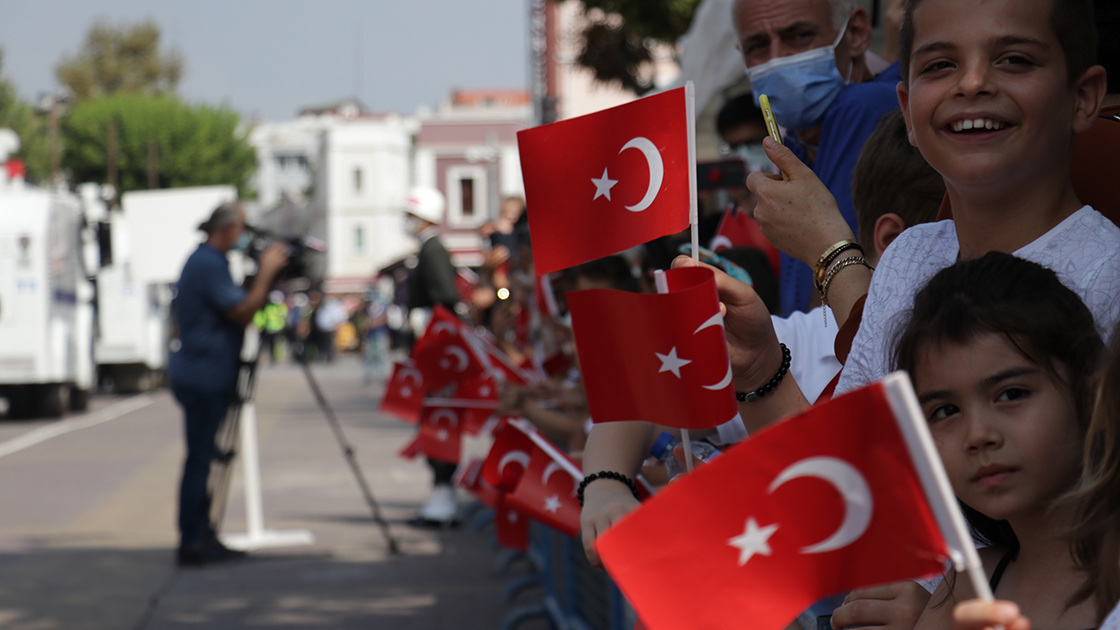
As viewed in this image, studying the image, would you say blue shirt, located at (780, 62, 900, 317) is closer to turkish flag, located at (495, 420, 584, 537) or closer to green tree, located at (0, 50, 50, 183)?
turkish flag, located at (495, 420, 584, 537)

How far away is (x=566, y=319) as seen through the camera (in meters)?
5.01

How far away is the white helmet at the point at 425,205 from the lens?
8.76 meters

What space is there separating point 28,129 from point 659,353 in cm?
4687

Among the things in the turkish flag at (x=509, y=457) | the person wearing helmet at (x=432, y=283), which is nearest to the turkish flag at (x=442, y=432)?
the person wearing helmet at (x=432, y=283)

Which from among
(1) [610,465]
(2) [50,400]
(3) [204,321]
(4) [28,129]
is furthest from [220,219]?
(4) [28,129]

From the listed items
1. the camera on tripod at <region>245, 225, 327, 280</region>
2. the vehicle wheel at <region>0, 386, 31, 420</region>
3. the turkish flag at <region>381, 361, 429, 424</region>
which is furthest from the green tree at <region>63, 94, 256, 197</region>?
the turkish flag at <region>381, 361, 429, 424</region>

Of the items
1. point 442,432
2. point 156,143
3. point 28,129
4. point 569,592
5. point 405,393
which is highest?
point 156,143

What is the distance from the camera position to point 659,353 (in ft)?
5.96

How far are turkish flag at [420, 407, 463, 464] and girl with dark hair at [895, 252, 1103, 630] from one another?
4663mm

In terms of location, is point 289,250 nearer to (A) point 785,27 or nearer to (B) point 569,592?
(B) point 569,592

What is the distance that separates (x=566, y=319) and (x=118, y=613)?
282 centimetres

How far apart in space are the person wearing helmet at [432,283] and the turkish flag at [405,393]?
1.56m

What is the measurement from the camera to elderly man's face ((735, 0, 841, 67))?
2893mm

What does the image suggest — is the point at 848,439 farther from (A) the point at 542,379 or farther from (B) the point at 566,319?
(A) the point at 542,379
